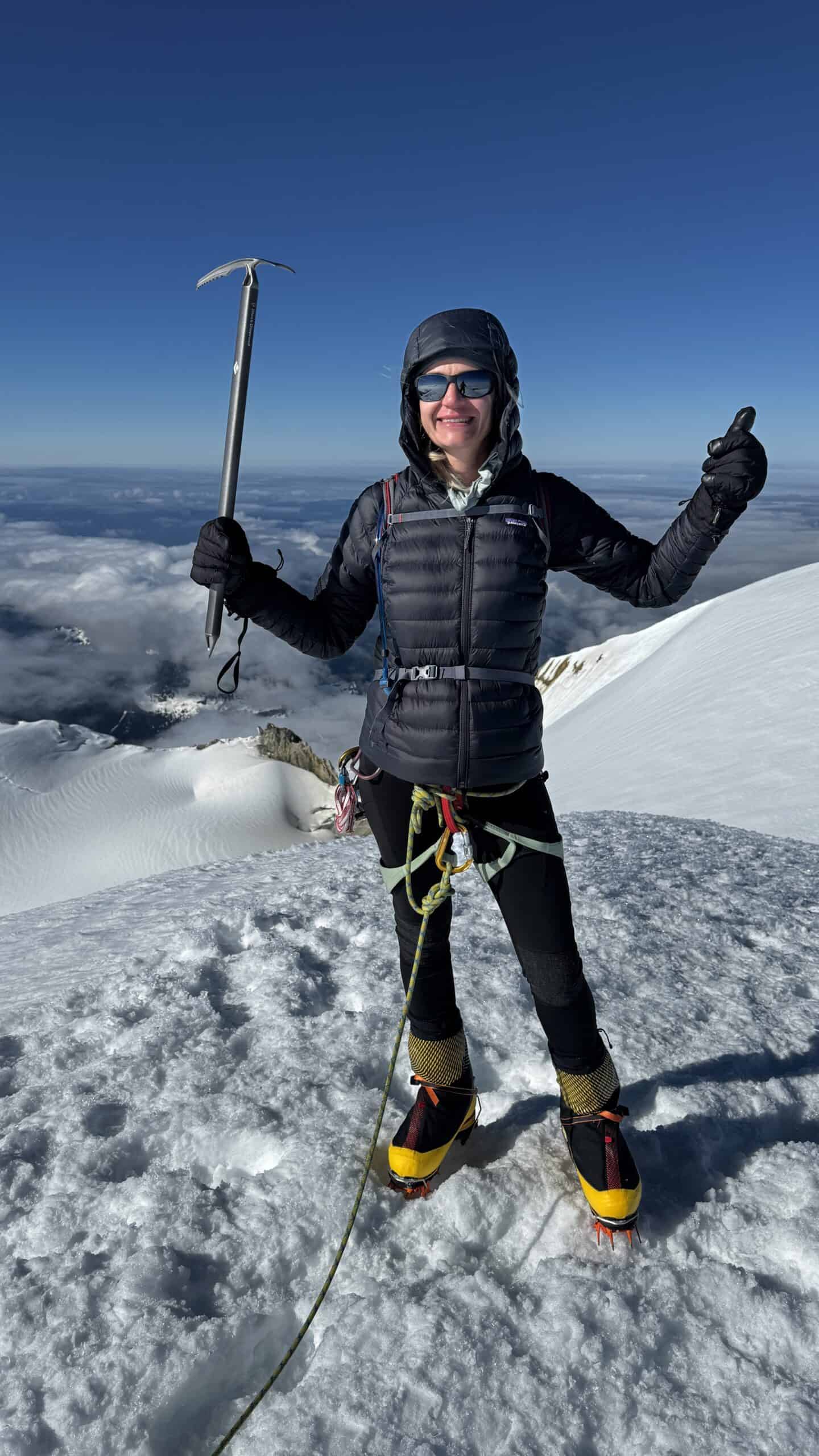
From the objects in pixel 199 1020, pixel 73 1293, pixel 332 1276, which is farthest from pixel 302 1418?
pixel 199 1020

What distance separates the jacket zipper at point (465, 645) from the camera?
2.89 m

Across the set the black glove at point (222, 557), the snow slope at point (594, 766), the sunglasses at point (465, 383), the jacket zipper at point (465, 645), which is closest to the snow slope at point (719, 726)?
the snow slope at point (594, 766)

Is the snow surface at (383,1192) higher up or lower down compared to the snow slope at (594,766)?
higher up

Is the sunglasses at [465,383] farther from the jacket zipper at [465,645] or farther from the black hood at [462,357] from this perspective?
the jacket zipper at [465,645]

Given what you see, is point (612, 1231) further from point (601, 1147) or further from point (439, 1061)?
point (439, 1061)

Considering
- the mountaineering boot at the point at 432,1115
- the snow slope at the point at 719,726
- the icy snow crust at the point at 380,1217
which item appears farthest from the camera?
the snow slope at the point at 719,726

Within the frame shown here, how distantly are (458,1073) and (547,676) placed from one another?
57666 millimetres

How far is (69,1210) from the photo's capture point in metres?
2.98

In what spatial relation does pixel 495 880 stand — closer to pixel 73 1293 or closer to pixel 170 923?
pixel 73 1293

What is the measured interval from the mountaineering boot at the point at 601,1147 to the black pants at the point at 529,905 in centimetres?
8

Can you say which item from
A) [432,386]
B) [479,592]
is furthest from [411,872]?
[432,386]

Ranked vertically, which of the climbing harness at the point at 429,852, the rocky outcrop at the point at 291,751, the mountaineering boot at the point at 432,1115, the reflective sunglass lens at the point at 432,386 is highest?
the reflective sunglass lens at the point at 432,386

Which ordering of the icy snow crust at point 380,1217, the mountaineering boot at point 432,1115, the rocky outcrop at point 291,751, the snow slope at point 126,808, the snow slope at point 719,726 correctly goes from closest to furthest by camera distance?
the icy snow crust at point 380,1217, the mountaineering boot at point 432,1115, the snow slope at point 719,726, the snow slope at point 126,808, the rocky outcrop at point 291,751

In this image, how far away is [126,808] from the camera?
66.7 m
